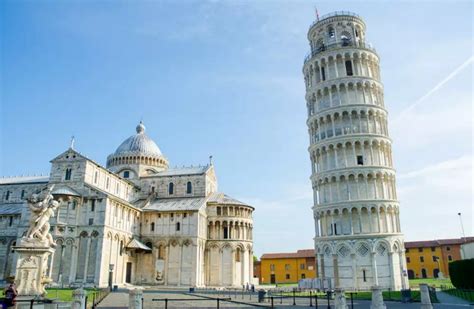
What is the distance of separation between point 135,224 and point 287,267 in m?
40.4

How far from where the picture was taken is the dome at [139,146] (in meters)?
58.9

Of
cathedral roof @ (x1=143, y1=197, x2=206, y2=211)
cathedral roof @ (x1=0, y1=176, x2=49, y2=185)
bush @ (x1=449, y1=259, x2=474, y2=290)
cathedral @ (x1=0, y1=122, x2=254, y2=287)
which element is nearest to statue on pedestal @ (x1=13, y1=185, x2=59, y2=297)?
cathedral @ (x1=0, y1=122, x2=254, y2=287)

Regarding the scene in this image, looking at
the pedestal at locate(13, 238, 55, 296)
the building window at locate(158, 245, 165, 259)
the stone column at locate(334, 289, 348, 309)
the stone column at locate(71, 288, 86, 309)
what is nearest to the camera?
the stone column at locate(71, 288, 86, 309)

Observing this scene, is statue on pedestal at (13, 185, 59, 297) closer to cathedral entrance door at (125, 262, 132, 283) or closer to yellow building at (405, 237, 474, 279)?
cathedral entrance door at (125, 262, 132, 283)

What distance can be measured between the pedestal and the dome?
40299mm

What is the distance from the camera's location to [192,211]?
157 ft

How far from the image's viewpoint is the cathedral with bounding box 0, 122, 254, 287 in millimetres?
40438

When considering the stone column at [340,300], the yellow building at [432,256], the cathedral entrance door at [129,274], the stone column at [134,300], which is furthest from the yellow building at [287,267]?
the stone column at [134,300]

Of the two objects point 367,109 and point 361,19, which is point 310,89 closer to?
point 367,109

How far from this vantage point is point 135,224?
158 feet

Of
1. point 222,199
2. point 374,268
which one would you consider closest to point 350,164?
point 374,268

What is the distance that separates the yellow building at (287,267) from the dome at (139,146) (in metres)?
35.0

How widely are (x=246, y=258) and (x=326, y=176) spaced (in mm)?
17715

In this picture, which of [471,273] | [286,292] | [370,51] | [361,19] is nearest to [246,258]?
[286,292]
